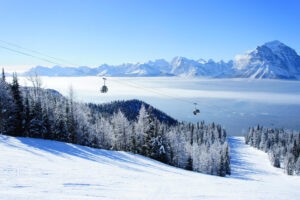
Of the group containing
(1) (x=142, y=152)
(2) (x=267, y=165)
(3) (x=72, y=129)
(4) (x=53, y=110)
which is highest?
(4) (x=53, y=110)

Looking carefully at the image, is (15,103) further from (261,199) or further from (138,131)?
(261,199)

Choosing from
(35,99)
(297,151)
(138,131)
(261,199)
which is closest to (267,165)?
(297,151)

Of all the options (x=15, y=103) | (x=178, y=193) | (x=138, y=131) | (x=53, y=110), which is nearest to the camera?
(x=178, y=193)

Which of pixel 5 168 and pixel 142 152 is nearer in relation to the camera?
pixel 5 168

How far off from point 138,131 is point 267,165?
345 ft

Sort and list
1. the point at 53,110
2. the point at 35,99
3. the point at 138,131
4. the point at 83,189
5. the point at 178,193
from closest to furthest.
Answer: the point at 83,189, the point at 178,193, the point at 35,99, the point at 53,110, the point at 138,131

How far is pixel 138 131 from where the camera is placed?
226ft

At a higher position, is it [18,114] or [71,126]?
[18,114]

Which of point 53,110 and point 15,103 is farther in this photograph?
point 53,110

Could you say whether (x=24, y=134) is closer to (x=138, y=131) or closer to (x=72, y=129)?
(x=72, y=129)

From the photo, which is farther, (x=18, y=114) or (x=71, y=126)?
(x=71, y=126)

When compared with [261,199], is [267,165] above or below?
below

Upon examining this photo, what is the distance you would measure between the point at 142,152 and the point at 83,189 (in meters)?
49.3

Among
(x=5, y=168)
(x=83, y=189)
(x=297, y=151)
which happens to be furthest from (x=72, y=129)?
(x=297, y=151)
